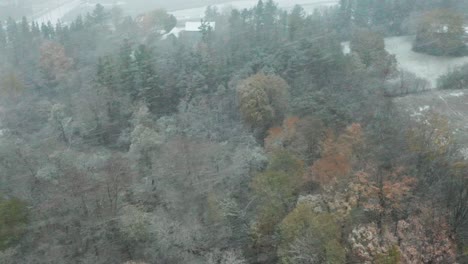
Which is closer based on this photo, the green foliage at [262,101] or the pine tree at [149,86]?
the green foliage at [262,101]

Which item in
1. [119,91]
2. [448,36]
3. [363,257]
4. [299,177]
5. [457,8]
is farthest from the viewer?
[457,8]

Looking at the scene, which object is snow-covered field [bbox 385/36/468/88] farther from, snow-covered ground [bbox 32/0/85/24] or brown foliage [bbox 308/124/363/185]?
snow-covered ground [bbox 32/0/85/24]

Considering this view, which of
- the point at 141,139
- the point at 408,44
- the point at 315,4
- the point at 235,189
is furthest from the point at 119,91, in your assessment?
the point at 315,4

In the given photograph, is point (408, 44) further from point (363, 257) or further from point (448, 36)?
point (363, 257)

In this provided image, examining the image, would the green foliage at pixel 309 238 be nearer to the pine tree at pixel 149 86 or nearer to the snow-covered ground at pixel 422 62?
the pine tree at pixel 149 86

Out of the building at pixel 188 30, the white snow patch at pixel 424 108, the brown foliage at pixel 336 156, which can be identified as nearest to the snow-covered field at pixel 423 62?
the white snow patch at pixel 424 108
